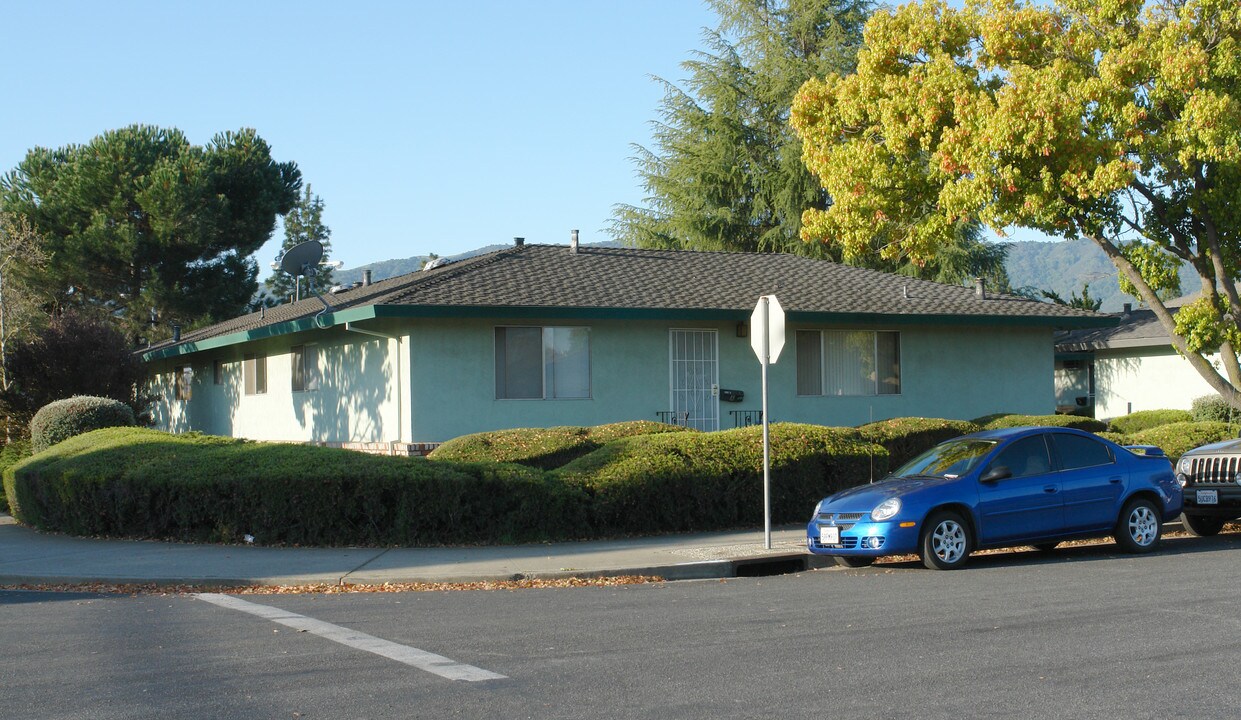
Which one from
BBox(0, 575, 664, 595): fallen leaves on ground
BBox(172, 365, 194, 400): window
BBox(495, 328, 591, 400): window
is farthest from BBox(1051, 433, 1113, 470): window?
BBox(172, 365, 194, 400): window

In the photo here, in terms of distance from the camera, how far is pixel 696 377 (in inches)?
890

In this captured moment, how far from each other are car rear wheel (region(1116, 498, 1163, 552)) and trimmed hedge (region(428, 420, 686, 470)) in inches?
291

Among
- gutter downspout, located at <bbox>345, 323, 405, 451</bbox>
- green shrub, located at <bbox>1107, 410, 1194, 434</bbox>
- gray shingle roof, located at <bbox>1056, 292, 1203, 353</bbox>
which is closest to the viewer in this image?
gutter downspout, located at <bbox>345, 323, 405, 451</bbox>

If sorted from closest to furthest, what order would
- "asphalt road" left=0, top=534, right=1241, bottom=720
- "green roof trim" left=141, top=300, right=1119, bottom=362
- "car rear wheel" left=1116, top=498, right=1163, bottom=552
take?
1. "asphalt road" left=0, top=534, right=1241, bottom=720
2. "car rear wheel" left=1116, top=498, right=1163, bottom=552
3. "green roof trim" left=141, top=300, right=1119, bottom=362

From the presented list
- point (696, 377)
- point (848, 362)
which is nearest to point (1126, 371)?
point (848, 362)

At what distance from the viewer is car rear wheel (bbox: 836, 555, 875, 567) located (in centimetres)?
1378

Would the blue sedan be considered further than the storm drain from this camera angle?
No

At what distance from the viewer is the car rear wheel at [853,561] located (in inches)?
542

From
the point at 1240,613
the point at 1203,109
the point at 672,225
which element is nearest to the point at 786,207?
the point at 672,225

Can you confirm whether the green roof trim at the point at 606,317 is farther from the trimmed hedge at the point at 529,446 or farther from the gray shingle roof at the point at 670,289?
the trimmed hedge at the point at 529,446

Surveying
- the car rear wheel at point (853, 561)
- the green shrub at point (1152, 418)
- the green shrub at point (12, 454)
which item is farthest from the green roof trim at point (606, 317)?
the car rear wheel at point (853, 561)

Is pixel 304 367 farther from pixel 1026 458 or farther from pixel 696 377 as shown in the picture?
pixel 1026 458

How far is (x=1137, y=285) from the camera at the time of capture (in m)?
20.0

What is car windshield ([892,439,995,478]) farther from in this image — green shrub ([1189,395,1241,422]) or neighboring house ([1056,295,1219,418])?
neighboring house ([1056,295,1219,418])
